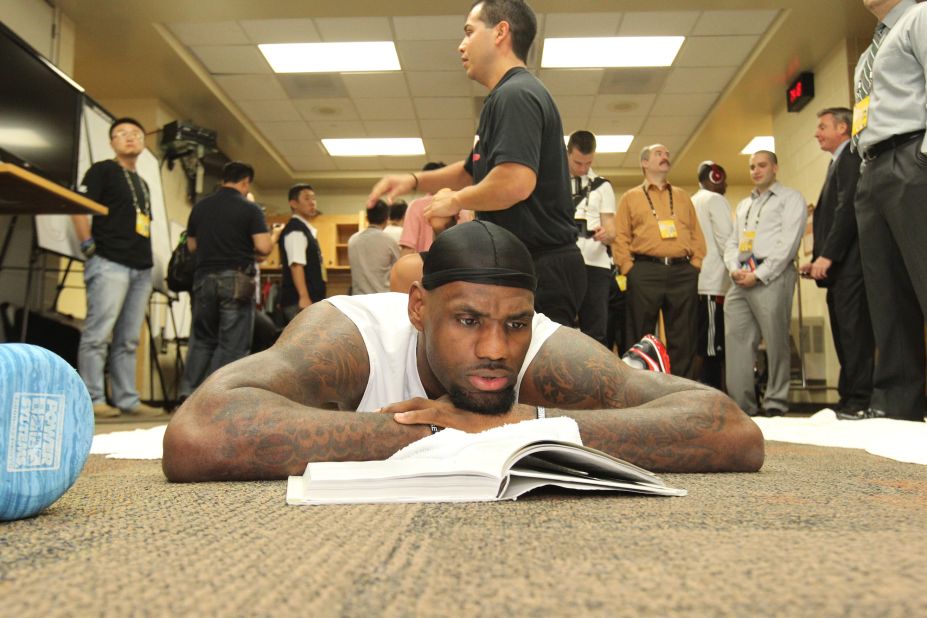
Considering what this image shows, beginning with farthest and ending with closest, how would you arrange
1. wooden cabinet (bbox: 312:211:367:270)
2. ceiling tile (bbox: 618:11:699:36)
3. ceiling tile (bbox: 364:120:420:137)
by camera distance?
wooden cabinet (bbox: 312:211:367:270)
ceiling tile (bbox: 364:120:420:137)
ceiling tile (bbox: 618:11:699:36)

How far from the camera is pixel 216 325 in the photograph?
4242 mm

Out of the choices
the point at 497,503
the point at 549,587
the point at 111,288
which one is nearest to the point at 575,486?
the point at 497,503

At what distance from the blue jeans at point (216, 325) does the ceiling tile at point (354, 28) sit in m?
2.42

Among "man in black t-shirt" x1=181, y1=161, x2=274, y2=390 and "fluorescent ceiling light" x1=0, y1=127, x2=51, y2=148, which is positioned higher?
"fluorescent ceiling light" x1=0, y1=127, x2=51, y2=148

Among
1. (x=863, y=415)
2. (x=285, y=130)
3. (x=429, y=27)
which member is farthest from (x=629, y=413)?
(x=285, y=130)

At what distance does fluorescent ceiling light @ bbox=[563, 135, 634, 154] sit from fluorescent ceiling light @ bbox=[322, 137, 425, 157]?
1719 millimetres

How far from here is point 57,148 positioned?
4.02 m

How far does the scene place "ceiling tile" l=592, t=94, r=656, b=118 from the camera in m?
7.06

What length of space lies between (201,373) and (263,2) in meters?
2.70

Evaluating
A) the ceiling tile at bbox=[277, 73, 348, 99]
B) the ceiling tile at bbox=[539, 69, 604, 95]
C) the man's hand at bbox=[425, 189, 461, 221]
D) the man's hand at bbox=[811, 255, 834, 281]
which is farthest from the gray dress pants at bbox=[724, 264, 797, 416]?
the ceiling tile at bbox=[277, 73, 348, 99]

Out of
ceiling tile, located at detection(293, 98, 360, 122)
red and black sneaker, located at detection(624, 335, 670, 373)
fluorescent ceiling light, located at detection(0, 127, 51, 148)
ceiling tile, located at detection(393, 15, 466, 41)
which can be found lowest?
red and black sneaker, located at detection(624, 335, 670, 373)

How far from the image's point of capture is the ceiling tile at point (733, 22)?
18.1ft

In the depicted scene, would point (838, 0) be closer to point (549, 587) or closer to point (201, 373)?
point (201, 373)

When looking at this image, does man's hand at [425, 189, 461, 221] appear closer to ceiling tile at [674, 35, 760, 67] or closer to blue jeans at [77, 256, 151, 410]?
blue jeans at [77, 256, 151, 410]
